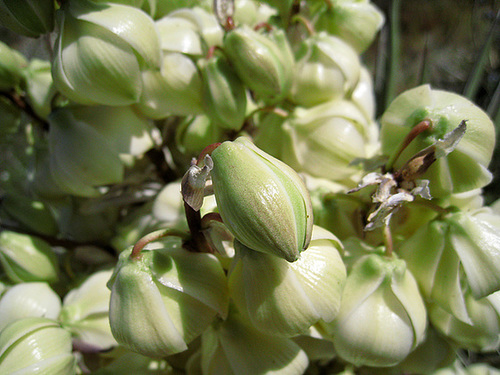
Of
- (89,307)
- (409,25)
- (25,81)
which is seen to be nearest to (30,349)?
(89,307)

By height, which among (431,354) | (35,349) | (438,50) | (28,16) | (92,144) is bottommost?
(438,50)

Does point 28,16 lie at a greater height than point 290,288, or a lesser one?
greater

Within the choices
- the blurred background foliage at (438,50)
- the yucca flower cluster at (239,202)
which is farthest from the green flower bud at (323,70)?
the blurred background foliage at (438,50)

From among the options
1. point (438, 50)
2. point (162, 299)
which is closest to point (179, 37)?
point (162, 299)

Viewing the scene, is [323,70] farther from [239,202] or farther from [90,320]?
[90,320]

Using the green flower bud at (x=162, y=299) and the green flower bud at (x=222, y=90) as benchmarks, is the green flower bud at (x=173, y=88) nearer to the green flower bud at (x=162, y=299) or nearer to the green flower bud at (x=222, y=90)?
the green flower bud at (x=222, y=90)

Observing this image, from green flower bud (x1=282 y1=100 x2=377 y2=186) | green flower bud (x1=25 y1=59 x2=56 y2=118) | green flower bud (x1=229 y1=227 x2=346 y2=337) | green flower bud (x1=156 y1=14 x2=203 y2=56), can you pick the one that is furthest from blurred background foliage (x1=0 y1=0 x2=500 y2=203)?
green flower bud (x1=229 y1=227 x2=346 y2=337)

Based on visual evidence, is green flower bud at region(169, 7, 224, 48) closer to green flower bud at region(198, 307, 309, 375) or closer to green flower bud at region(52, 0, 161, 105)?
green flower bud at region(52, 0, 161, 105)
